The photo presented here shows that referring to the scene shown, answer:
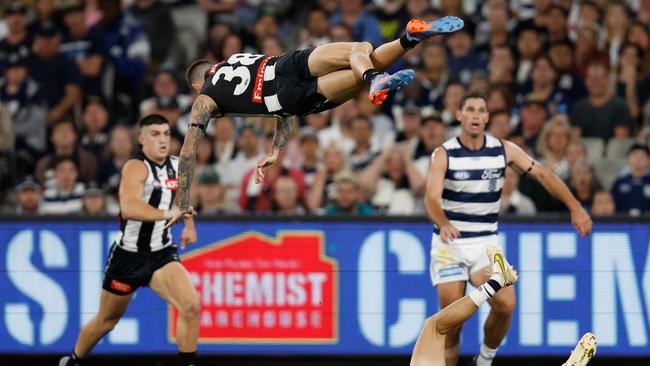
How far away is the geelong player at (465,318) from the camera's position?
9961 millimetres

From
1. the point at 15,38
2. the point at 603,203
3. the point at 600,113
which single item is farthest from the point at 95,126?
the point at 603,203

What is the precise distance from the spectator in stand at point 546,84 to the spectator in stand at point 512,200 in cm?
187

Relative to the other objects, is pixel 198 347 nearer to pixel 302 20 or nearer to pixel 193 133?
pixel 193 133

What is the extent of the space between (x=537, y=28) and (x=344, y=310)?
16.7 ft

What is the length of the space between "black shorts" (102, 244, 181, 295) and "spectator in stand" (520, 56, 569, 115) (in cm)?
558

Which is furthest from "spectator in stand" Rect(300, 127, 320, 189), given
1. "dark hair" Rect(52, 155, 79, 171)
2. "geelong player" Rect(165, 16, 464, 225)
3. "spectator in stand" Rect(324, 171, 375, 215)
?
"geelong player" Rect(165, 16, 464, 225)

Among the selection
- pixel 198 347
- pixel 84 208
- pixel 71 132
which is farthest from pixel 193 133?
pixel 71 132

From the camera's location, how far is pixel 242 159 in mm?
14477

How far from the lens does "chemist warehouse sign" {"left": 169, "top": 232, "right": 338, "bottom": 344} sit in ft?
41.0

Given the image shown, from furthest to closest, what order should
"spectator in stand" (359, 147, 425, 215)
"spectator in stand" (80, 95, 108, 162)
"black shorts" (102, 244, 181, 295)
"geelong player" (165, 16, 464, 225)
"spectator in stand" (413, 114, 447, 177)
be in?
1. "spectator in stand" (80, 95, 108, 162)
2. "spectator in stand" (413, 114, 447, 177)
3. "spectator in stand" (359, 147, 425, 215)
4. "black shorts" (102, 244, 181, 295)
5. "geelong player" (165, 16, 464, 225)

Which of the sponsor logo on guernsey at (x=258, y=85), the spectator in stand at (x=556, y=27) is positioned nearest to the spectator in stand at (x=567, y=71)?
the spectator in stand at (x=556, y=27)

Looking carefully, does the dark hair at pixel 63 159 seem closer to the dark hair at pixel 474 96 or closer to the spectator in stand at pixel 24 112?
the spectator in stand at pixel 24 112

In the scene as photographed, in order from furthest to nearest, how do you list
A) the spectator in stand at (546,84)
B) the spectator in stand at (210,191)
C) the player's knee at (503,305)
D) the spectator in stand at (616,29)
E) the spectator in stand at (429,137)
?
the spectator in stand at (616,29)
the spectator in stand at (546,84)
the spectator in stand at (429,137)
the spectator in stand at (210,191)
the player's knee at (503,305)

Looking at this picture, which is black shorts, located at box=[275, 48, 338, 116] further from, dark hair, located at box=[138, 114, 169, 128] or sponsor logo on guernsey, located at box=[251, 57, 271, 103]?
dark hair, located at box=[138, 114, 169, 128]
